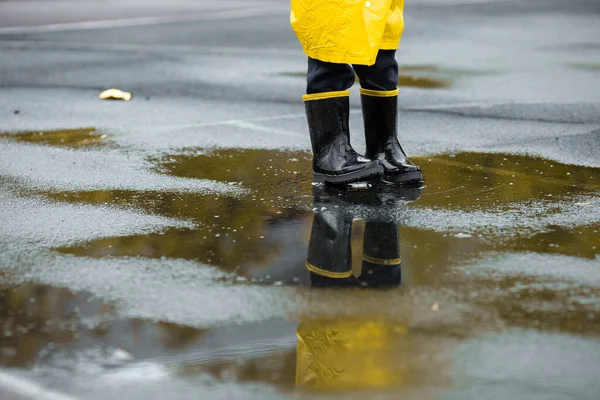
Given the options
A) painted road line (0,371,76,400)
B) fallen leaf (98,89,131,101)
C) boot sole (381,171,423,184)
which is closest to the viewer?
painted road line (0,371,76,400)

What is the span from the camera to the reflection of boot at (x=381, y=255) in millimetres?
3814

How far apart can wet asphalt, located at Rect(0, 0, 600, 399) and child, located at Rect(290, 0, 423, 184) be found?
0.53 feet

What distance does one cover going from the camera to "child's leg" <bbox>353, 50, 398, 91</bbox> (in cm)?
537

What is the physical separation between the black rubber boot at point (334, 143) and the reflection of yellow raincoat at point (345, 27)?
248mm

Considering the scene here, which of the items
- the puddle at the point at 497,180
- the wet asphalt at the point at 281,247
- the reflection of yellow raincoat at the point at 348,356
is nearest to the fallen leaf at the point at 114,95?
the wet asphalt at the point at 281,247

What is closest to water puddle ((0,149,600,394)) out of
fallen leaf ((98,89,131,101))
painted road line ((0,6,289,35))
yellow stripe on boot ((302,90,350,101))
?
yellow stripe on boot ((302,90,350,101))

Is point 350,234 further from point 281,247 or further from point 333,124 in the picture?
point 333,124

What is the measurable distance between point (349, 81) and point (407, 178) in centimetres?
55

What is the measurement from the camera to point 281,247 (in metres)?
4.23

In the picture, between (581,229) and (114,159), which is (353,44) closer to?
(581,229)

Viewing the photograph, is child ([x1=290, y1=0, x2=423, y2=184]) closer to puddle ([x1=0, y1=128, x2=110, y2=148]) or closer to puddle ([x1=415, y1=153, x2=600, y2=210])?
puddle ([x1=415, y1=153, x2=600, y2=210])

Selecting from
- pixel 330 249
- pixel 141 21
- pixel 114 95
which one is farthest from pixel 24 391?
pixel 141 21

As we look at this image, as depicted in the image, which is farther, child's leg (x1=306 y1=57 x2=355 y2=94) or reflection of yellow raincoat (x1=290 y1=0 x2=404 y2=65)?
child's leg (x1=306 y1=57 x2=355 y2=94)

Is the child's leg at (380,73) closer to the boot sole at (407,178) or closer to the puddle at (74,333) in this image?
the boot sole at (407,178)
